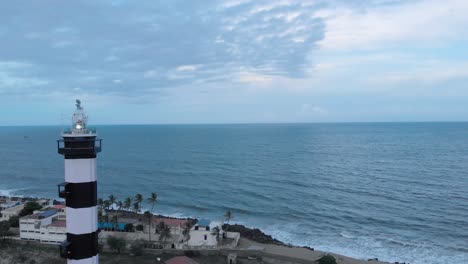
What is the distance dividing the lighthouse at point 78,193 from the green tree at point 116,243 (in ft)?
82.4

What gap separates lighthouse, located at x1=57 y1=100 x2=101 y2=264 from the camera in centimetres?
1705

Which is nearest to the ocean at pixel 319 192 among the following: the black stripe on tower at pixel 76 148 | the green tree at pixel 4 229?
the green tree at pixel 4 229

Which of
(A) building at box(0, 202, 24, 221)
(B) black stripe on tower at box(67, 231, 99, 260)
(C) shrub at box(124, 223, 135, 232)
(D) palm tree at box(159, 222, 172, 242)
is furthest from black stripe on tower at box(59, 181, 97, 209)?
(A) building at box(0, 202, 24, 221)

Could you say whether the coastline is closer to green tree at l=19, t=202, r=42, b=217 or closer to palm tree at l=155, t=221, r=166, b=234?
palm tree at l=155, t=221, r=166, b=234

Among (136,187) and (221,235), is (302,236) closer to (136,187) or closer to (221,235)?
(221,235)

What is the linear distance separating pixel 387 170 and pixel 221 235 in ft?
214

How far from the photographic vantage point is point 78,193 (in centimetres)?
1714

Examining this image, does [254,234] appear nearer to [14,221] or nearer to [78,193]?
[14,221]

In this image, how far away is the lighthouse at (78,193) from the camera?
17047 mm

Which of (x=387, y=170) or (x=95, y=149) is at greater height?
(x=95, y=149)

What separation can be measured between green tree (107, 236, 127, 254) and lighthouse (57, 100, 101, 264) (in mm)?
25127

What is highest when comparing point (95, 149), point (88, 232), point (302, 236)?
point (95, 149)

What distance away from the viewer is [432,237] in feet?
163

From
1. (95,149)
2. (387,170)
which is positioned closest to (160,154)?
(387,170)
